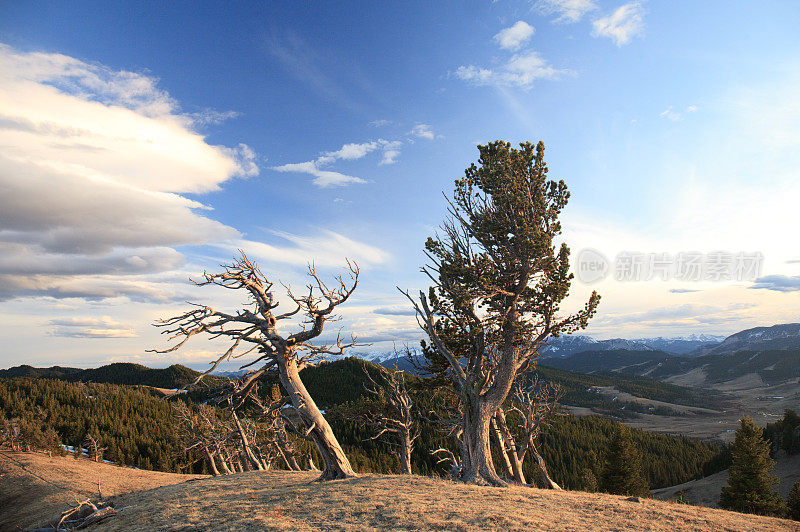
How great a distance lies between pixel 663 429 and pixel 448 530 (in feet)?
716

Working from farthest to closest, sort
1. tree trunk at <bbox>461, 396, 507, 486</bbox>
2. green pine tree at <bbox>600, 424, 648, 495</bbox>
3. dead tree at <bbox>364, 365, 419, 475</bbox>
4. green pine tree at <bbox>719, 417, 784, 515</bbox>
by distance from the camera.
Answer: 1. green pine tree at <bbox>600, 424, 648, 495</bbox>
2. green pine tree at <bbox>719, 417, 784, 515</bbox>
3. dead tree at <bbox>364, 365, 419, 475</bbox>
4. tree trunk at <bbox>461, 396, 507, 486</bbox>

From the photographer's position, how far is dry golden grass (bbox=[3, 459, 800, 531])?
9.38 meters

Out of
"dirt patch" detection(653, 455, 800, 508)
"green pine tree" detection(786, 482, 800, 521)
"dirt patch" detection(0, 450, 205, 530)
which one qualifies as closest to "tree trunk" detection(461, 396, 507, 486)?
"dirt patch" detection(0, 450, 205, 530)

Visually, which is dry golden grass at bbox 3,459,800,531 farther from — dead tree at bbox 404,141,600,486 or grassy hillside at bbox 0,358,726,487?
grassy hillside at bbox 0,358,726,487

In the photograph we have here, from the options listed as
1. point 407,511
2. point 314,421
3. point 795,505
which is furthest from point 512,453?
point 795,505

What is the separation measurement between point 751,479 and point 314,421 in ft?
173

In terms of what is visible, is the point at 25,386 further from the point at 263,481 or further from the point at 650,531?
the point at 650,531

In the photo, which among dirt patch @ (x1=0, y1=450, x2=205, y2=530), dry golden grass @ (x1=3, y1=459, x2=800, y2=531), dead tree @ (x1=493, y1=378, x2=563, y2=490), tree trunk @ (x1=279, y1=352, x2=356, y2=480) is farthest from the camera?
dirt patch @ (x1=0, y1=450, x2=205, y2=530)

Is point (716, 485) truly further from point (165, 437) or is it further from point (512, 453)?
point (165, 437)

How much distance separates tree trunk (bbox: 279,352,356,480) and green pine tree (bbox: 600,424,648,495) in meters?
44.1

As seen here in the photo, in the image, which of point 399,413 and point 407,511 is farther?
point 399,413

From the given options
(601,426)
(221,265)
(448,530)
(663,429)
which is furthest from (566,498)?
(663,429)

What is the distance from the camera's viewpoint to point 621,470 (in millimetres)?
44219

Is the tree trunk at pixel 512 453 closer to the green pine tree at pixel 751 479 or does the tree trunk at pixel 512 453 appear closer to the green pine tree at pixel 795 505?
the green pine tree at pixel 795 505
